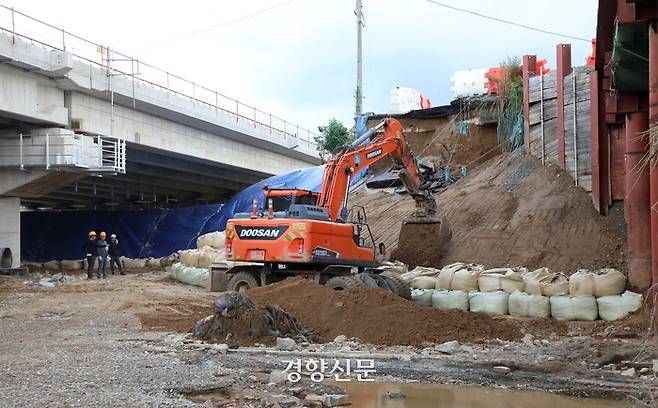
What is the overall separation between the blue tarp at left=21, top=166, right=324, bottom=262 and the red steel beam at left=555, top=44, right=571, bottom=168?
11.6 meters

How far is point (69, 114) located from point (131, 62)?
292cm

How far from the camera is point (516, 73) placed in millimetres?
24859

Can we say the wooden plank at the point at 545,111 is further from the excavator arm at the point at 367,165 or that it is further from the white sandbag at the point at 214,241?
the white sandbag at the point at 214,241

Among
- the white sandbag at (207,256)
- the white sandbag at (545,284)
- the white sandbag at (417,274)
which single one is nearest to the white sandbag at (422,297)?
the white sandbag at (417,274)

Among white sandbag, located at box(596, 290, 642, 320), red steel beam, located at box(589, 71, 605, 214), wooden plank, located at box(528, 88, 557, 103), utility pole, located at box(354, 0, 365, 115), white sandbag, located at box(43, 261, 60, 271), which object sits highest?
utility pole, located at box(354, 0, 365, 115)

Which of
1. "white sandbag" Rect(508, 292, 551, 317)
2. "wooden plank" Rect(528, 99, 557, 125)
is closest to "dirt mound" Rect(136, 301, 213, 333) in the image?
"white sandbag" Rect(508, 292, 551, 317)

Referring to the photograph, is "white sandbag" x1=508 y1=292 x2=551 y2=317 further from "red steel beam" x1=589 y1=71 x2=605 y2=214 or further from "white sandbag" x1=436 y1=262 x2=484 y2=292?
"red steel beam" x1=589 y1=71 x2=605 y2=214

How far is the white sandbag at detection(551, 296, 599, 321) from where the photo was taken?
12586 mm

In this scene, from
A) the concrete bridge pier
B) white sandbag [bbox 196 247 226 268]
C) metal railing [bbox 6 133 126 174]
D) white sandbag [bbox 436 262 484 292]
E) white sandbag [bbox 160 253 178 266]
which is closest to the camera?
white sandbag [bbox 436 262 484 292]

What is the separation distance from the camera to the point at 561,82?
61.9ft

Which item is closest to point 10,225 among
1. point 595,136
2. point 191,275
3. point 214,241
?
point 191,275

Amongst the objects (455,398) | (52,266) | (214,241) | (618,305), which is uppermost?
(214,241)

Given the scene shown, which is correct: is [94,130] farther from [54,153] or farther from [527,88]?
Result: [527,88]

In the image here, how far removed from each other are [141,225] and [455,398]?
97.6 feet
